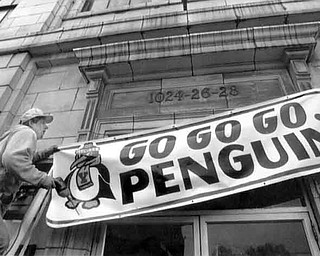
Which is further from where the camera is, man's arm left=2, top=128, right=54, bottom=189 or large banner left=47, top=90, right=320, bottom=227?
large banner left=47, top=90, right=320, bottom=227

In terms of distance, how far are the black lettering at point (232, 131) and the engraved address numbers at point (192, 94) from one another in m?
1.12

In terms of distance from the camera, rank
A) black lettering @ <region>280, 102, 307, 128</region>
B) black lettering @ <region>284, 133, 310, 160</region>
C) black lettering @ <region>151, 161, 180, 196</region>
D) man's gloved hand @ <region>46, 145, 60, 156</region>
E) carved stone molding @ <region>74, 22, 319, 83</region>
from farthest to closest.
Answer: carved stone molding @ <region>74, 22, 319, 83</region> → man's gloved hand @ <region>46, 145, 60, 156</region> → black lettering @ <region>280, 102, 307, 128</region> → black lettering @ <region>151, 161, 180, 196</region> → black lettering @ <region>284, 133, 310, 160</region>

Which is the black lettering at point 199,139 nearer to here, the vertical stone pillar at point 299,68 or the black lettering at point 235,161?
the black lettering at point 235,161

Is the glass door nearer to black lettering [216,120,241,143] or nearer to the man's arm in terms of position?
black lettering [216,120,241,143]

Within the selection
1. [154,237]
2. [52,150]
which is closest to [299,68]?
[154,237]

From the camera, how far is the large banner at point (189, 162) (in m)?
3.27

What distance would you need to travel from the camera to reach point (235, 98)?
4.62 m

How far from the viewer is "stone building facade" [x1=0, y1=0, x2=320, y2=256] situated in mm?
3479

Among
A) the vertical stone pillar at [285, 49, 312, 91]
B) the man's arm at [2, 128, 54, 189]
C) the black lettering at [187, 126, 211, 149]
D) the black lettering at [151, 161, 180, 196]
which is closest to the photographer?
the man's arm at [2, 128, 54, 189]

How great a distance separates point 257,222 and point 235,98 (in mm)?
2016

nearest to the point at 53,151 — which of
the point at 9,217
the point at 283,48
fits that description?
the point at 9,217

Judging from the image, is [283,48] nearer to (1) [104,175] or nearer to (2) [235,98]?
(2) [235,98]

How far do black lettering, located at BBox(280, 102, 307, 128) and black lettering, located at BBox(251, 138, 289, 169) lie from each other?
0.92 ft

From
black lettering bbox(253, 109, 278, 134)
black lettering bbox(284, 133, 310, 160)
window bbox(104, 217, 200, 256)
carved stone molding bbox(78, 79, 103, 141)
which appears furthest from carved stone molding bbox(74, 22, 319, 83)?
window bbox(104, 217, 200, 256)
